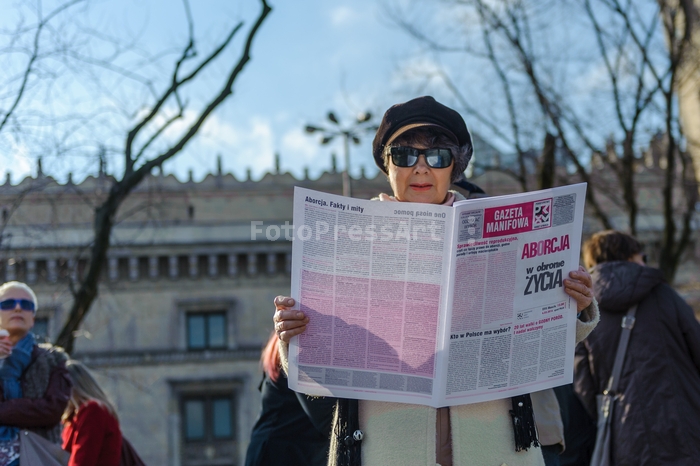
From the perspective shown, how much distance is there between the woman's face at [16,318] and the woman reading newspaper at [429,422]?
258 cm

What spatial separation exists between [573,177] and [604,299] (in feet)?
39.7

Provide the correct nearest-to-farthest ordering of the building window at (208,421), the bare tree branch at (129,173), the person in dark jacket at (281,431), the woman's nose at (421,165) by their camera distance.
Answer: the woman's nose at (421,165) → the person in dark jacket at (281,431) → the bare tree branch at (129,173) → the building window at (208,421)

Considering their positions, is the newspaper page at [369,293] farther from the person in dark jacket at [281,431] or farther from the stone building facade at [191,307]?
the stone building facade at [191,307]

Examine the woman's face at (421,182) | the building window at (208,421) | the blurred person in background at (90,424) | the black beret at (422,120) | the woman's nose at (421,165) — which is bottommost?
the building window at (208,421)

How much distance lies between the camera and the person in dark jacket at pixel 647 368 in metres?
3.96

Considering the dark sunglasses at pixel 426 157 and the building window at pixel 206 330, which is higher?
the dark sunglasses at pixel 426 157

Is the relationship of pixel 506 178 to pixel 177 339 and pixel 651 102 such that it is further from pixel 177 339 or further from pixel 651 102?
pixel 651 102

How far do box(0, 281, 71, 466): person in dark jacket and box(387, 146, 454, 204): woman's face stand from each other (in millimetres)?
2531

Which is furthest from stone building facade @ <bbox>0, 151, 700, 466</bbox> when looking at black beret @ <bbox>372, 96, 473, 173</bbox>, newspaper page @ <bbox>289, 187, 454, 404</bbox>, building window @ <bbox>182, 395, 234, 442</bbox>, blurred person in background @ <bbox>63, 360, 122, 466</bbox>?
newspaper page @ <bbox>289, 187, 454, 404</bbox>

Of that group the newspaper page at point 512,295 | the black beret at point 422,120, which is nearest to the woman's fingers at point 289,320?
the newspaper page at point 512,295

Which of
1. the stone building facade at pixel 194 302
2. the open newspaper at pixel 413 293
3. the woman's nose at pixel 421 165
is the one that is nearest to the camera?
the open newspaper at pixel 413 293

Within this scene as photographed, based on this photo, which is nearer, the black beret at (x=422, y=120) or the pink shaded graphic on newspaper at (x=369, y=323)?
the pink shaded graphic on newspaper at (x=369, y=323)

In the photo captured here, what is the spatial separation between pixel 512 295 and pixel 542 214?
25cm

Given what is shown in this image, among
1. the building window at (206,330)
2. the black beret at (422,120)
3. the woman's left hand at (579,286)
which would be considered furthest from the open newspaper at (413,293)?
the building window at (206,330)
